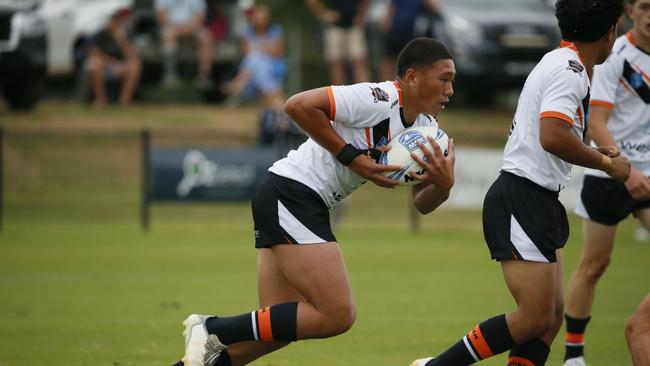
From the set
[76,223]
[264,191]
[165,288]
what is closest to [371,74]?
[76,223]

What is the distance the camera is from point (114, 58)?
23.4 metres

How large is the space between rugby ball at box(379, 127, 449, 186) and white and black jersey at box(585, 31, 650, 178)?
2.02 m

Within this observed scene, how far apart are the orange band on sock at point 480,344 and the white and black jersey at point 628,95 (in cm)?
231

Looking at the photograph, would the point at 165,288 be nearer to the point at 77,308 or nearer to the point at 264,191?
the point at 77,308

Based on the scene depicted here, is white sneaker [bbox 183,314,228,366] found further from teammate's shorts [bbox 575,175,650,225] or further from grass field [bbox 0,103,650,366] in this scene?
teammate's shorts [bbox 575,175,650,225]

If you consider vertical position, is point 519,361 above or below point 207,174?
above

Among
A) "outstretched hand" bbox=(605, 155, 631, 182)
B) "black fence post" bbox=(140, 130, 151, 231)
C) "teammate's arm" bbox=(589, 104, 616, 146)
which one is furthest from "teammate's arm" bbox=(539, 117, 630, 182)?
"black fence post" bbox=(140, 130, 151, 231)

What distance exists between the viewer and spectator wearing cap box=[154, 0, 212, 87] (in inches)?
928

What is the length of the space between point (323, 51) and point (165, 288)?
53.0 ft

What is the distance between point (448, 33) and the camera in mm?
21672

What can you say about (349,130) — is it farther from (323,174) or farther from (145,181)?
(145,181)

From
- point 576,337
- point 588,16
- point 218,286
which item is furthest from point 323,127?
point 218,286

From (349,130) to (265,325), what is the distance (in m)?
1.21

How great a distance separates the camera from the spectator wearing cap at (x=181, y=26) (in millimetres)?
23578
